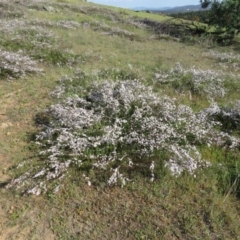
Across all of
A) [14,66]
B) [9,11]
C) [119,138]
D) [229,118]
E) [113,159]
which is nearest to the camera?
[113,159]

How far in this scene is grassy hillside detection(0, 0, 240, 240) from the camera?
13.9 feet

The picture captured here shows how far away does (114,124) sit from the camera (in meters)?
5.98

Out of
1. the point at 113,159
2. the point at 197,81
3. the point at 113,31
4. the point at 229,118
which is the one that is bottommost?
the point at 113,31

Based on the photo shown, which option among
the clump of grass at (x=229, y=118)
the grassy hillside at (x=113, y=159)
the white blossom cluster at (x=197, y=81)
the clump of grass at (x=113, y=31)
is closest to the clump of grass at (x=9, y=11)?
the clump of grass at (x=113, y=31)

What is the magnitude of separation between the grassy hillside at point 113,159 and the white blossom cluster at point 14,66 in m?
0.04

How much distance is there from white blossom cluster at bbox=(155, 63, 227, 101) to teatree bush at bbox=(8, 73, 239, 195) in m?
2.34

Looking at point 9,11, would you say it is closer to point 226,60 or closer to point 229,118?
point 226,60

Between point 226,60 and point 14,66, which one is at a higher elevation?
point 14,66

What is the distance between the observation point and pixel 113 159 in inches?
202

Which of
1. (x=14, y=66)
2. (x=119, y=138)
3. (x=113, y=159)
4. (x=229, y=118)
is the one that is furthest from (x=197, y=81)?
(x=14, y=66)

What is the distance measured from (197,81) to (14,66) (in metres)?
6.14

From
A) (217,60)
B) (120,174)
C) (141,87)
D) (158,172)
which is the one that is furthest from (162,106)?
(217,60)

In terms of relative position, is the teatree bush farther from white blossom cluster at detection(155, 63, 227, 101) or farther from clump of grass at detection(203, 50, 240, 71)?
clump of grass at detection(203, 50, 240, 71)

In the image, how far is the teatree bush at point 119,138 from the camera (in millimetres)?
5000
